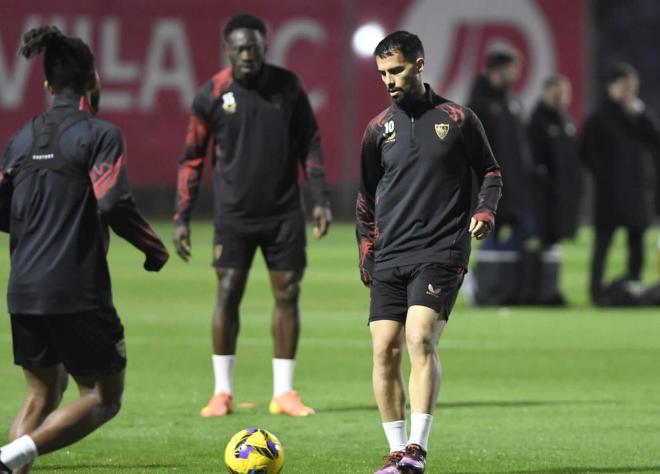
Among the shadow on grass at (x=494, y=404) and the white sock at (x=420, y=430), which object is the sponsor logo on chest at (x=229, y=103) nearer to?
the shadow on grass at (x=494, y=404)

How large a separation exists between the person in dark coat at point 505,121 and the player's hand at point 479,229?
30.8ft

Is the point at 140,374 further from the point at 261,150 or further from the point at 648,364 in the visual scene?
the point at 648,364

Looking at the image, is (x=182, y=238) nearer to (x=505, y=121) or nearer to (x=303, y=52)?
(x=505, y=121)

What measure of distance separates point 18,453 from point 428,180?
2443 millimetres

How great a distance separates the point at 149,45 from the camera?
3341 centimetres

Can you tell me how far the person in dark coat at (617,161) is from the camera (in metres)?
19.0

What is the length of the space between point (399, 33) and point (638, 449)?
2723 millimetres

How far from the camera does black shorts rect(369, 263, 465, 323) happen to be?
327 inches

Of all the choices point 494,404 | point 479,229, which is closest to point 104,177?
point 479,229

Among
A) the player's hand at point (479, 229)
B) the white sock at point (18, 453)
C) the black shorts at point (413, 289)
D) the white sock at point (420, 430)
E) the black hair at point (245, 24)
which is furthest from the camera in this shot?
the black hair at point (245, 24)

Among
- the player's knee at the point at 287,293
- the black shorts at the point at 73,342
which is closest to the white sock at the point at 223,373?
the player's knee at the point at 287,293

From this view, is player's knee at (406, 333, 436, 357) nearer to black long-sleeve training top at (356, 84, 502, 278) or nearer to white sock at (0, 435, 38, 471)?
black long-sleeve training top at (356, 84, 502, 278)

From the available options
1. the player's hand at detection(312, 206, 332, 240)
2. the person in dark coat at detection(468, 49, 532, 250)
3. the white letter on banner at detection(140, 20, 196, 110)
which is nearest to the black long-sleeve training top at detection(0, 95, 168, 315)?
the player's hand at detection(312, 206, 332, 240)

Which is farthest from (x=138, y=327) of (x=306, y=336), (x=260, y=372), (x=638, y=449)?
(x=638, y=449)
